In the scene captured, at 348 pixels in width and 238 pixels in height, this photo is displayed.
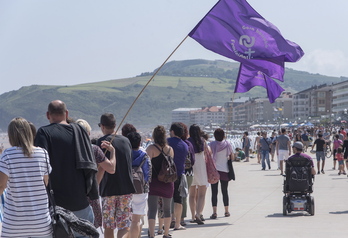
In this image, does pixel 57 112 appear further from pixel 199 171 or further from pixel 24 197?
pixel 199 171

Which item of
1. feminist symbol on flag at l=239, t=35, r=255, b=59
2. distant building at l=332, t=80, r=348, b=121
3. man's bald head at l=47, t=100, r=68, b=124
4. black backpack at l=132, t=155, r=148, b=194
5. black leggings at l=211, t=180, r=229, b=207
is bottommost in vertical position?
black leggings at l=211, t=180, r=229, b=207

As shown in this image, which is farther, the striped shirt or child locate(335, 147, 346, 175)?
child locate(335, 147, 346, 175)

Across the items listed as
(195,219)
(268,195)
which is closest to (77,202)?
(195,219)

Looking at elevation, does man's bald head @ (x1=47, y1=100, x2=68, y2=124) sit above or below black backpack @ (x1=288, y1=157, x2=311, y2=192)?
above

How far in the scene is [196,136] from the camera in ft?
38.6

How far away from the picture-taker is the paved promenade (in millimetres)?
10602

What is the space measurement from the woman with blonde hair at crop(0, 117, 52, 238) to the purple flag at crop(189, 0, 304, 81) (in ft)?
19.0

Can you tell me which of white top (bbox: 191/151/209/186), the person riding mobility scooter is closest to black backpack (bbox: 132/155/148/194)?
white top (bbox: 191/151/209/186)

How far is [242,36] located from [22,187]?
6.25 meters

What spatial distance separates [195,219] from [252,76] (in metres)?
2.74

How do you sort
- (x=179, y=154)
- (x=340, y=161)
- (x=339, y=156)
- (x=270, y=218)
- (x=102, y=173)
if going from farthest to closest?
(x=339, y=156) → (x=340, y=161) → (x=270, y=218) → (x=179, y=154) → (x=102, y=173)

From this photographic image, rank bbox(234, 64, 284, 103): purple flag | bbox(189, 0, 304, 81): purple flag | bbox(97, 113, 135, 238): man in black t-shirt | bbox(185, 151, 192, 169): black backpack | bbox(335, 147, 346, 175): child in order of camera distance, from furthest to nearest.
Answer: bbox(335, 147, 346, 175): child → bbox(234, 64, 284, 103): purple flag → bbox(185, 151, 192, 169): black backpack → bbox(189, 0, 304, 81): purple flag → bbox(97, 113, 135, 238): man in black t-shirt

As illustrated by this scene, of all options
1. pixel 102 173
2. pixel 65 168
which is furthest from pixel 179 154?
pixel 65 168

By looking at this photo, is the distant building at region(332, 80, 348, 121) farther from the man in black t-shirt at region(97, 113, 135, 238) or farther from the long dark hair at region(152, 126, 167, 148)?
the man in black t-shirt at region(97, 113, 135, 238)
